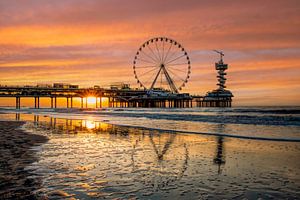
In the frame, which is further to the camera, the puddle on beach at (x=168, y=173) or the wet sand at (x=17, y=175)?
the puddle on beach at (x=168, y=173)

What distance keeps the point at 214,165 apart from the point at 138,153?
3022 mm

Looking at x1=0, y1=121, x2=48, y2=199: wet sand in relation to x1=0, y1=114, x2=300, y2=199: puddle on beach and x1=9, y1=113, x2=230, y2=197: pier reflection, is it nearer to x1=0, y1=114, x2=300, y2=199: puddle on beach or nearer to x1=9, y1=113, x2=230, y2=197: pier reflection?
x1=0, y1=114, x2=300, y2=199: puddle on beach

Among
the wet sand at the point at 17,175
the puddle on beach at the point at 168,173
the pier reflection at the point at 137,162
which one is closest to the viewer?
the wet sand at the point at 17,175

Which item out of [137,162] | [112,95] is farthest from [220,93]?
[137,162]

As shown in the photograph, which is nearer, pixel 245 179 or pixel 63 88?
pixel 245 179

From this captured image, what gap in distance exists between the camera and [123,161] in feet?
30.0

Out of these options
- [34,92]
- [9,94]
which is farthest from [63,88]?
[9,94]

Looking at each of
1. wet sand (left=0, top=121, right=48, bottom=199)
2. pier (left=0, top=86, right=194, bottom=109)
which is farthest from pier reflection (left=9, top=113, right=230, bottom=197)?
→ pier (left=0, top=86, right=194, bottom=109)

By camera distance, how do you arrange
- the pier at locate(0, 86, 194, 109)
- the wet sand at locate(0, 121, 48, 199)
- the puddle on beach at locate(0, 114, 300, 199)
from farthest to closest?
1. the pier at locate(0, 86, 194, 109)
2. the puddle on beach at locate(0, 114, 300, 199)
3. the wet sand at locate(0, 121, 48, 199)

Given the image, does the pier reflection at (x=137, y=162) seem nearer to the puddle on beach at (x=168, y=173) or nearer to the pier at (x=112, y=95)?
the puddle on beach at (x=168, y=173)

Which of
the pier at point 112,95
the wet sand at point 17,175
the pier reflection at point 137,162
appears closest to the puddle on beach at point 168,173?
the pier reflection at point 137,162

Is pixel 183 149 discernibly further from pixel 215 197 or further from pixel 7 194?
pixel 7 194

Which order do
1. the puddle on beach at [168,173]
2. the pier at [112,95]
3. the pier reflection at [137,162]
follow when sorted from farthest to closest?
the pier at [112,95] → the pier reflection at [137,162] → the puddle on beach at [168,173]

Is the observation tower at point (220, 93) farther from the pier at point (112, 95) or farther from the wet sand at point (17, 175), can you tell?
the wet sand at point (17, 175)
